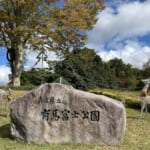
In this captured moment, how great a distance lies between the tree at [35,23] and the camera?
15417 mm

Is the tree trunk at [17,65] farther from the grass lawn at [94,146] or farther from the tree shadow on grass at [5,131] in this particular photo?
the tree shadow on grass at [5,131]

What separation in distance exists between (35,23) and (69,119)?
1369cm

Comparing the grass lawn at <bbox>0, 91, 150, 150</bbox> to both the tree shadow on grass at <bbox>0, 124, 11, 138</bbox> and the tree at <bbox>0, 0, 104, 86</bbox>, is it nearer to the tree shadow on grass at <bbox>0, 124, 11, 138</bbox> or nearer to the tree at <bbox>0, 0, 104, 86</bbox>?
the tree shadow on grass at <bbox>0, 124, 11, 138</bbox>

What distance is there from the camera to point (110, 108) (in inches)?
182

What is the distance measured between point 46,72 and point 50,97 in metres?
15.4

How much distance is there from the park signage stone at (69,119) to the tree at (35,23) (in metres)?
11.9

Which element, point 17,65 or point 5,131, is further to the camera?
point 17,65

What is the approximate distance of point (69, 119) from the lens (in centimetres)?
467

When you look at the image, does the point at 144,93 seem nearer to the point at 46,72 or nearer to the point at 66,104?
the point at 66,104

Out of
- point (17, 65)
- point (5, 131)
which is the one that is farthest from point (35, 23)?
point (5, 131)

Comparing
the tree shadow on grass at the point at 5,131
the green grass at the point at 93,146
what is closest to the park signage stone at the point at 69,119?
the green grass at the point at 93,146

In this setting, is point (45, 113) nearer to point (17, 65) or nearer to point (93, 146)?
point (93, 146)

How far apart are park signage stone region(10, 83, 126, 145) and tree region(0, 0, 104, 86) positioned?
1193 centimetres

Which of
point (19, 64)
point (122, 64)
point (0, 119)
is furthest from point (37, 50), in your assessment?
point (122, 64)
